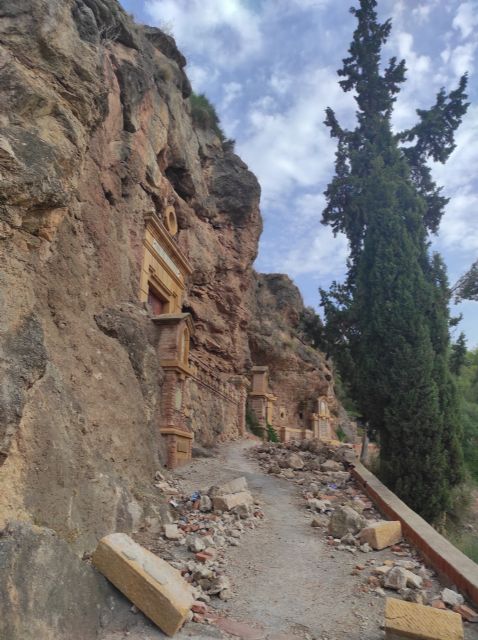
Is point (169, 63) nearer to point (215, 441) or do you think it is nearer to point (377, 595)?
point (215, 441)

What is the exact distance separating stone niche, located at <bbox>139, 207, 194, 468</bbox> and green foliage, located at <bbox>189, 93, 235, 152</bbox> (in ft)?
27.3

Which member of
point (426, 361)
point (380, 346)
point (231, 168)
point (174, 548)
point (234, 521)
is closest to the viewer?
point (174, 548)

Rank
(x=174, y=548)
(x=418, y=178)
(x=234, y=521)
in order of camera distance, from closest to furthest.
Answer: (x=174, y=548)
(x=234, y=521)
(x=418, y=178)

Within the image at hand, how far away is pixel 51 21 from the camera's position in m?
5.67

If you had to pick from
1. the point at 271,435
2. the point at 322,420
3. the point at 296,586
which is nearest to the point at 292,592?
the point at 296,586

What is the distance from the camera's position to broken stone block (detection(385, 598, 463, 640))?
3.48m

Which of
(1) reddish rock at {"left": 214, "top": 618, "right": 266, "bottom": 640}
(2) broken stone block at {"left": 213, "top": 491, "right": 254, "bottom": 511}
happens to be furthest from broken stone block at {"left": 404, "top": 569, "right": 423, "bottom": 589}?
(2) broken stone block at {"left": 213, "top": 491, "right": 254, "bottom": 511}

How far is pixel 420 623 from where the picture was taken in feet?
11.7

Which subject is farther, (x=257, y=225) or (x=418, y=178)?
(x=257, y=225)

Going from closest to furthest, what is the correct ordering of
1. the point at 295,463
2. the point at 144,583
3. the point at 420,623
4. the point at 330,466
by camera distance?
the point at 420,623, the point at 144,583, the point at 330,466, the point at 295,463

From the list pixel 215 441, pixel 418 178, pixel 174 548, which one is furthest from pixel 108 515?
pixel 418 178

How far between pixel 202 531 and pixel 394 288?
304 inches

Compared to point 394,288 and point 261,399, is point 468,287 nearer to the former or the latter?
point 394,288

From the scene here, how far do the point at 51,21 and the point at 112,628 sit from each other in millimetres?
6790
